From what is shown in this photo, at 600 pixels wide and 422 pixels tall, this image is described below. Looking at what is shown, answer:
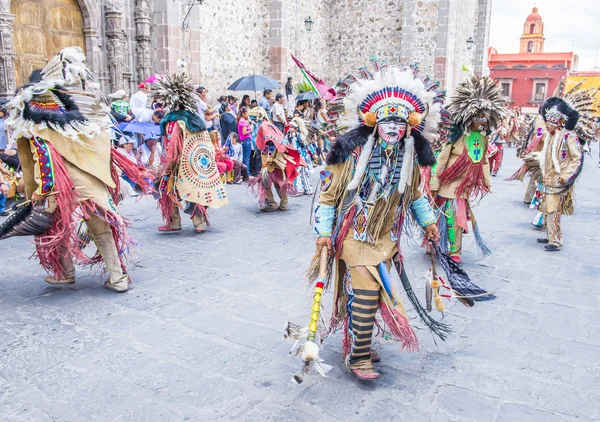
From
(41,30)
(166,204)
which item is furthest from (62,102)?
(41,30)

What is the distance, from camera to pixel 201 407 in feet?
9.59

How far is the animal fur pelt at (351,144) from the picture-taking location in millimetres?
3205

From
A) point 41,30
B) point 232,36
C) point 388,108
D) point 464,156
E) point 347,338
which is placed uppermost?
point 232,36

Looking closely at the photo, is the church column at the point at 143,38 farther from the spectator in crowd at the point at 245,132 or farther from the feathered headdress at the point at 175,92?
the feathered headdress at the point at 175,92

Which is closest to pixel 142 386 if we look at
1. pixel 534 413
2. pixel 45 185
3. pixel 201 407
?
pixel 201 407

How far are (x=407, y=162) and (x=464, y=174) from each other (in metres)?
2.57

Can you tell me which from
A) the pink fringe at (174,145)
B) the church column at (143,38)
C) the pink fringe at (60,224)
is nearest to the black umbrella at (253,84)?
the church column at (143,38)

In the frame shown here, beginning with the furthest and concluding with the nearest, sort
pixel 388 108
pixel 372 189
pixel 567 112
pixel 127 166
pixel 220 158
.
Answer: pixel 220 158 → pixel 567 112 → pixel 127 166 → pixel 372 189 → pixel 388 108

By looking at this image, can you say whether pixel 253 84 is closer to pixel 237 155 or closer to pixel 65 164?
pixel 237 155

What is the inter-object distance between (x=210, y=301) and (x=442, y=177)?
275cm

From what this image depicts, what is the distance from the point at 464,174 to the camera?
557 cm

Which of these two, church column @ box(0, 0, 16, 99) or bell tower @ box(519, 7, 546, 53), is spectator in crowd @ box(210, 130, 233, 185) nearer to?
church column @ box(0, 0, 16, 99)

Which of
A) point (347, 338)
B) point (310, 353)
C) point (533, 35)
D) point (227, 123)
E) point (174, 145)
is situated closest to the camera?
point (310, 353)

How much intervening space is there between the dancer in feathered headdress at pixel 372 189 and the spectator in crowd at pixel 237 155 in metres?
7.50
